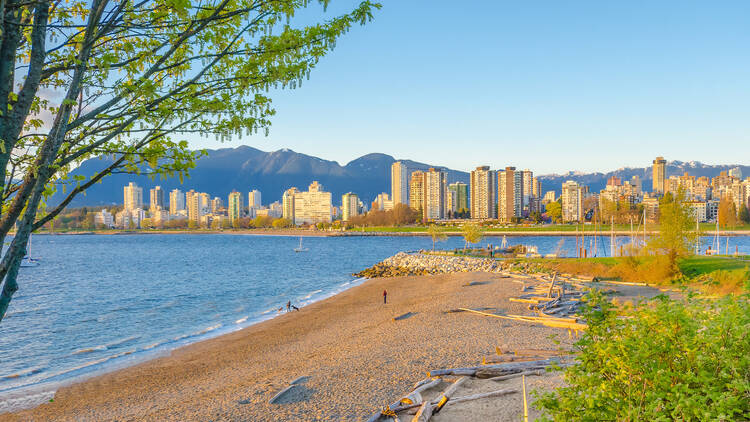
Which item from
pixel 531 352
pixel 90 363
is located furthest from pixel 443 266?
pixel 531 352

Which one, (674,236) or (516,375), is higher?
(674,236)

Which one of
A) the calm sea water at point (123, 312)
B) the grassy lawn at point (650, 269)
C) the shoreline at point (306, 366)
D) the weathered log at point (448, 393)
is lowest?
the calm sea water at point (123, 312)

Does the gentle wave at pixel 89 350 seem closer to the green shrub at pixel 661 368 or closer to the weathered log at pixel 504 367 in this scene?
the weathered log at pixel 504 367

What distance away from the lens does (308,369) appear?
13.2 meters

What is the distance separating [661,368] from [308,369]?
10.7 meters

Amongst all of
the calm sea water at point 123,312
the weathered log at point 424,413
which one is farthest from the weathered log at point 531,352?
the calm sea water at point 123,312

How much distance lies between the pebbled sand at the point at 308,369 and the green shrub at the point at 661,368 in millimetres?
1609

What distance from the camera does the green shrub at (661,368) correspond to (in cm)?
373

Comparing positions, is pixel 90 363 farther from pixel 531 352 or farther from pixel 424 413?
pixel 531 352

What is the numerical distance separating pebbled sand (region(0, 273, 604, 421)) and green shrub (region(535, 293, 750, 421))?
5.28 ft

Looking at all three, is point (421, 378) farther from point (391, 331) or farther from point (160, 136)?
point (160, 136)

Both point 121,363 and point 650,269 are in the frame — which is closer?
point 121,363

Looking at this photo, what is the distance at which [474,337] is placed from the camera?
14.8 meters

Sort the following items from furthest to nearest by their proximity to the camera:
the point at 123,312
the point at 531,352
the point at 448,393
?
the point at 123,312 → the point at 531,352 → the point at 448,393
